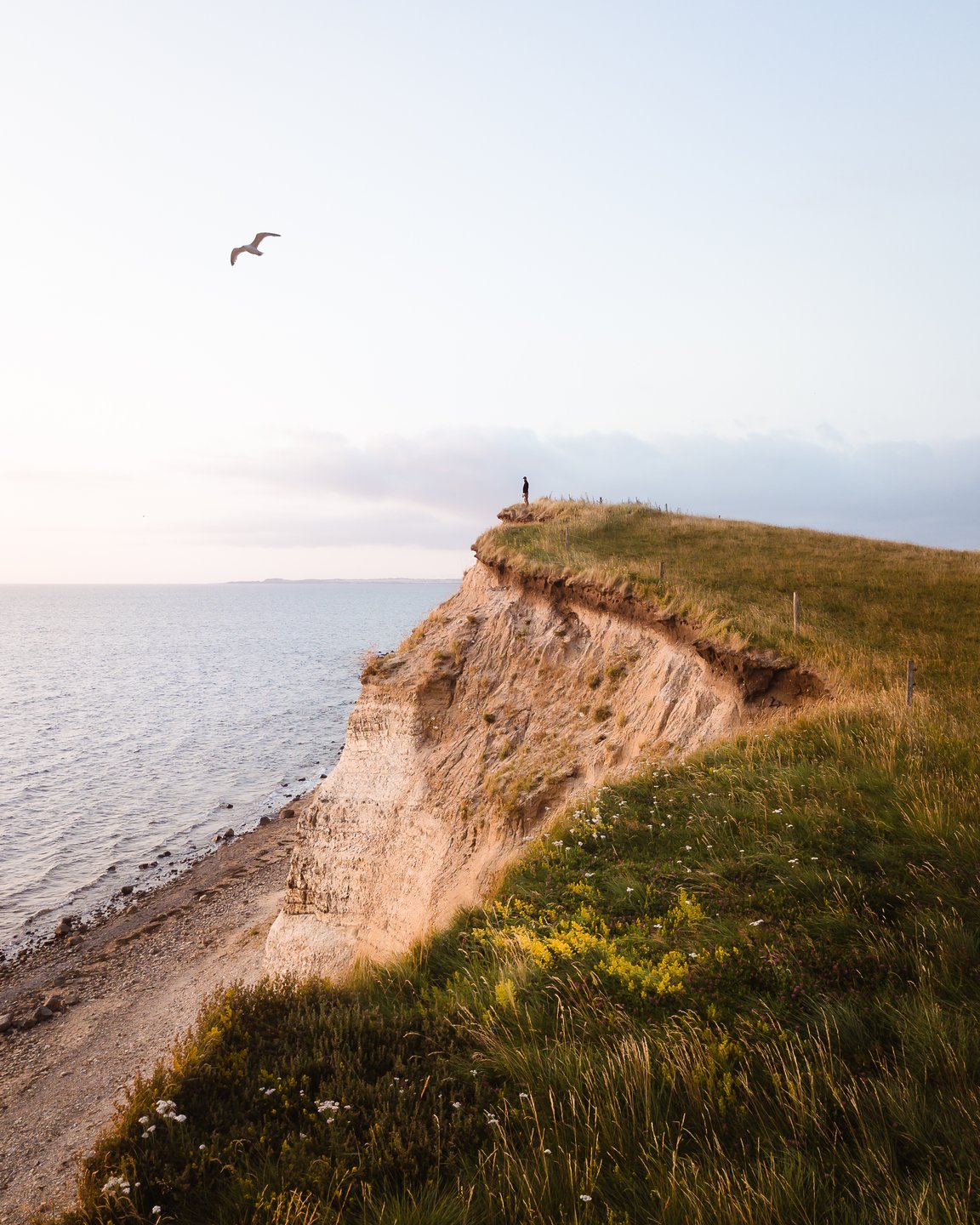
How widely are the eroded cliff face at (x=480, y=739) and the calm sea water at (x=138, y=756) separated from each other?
17.6m

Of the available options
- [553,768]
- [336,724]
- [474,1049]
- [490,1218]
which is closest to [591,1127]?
[490,1218]

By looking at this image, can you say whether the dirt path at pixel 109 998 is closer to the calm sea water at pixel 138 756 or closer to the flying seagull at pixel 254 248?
the calm sea water at pixel 138 756

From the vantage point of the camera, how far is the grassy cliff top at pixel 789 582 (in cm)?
1465

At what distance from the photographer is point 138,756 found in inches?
1991

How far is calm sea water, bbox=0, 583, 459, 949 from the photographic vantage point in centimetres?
3409

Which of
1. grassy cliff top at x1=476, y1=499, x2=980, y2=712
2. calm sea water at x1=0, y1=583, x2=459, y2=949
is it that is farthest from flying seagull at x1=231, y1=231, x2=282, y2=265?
calm sea water at x1=0, y1=583, x2=459, y2=949

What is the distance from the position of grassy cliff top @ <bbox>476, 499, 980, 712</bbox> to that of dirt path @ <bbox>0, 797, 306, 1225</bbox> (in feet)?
58.6

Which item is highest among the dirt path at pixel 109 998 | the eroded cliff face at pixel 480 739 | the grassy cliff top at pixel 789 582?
the grassy cliff top at pixel 789 582

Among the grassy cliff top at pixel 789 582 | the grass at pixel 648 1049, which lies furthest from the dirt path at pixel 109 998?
the grassy cliff top at pixel 789 582

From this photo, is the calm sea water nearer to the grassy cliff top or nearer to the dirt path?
the dirt path

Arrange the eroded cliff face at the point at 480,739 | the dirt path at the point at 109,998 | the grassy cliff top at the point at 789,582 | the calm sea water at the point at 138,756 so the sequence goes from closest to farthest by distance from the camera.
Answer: the grassy cliff top at the point at 789,582 → the eroded cliff face at the point at 480,739 → the dirt path at the point at 109,998 → the calm sea water at the point at 138,756

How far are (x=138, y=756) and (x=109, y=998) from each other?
28868 mm

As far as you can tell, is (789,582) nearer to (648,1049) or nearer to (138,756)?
(648,1049)

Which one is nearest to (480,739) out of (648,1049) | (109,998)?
(648,1049)
